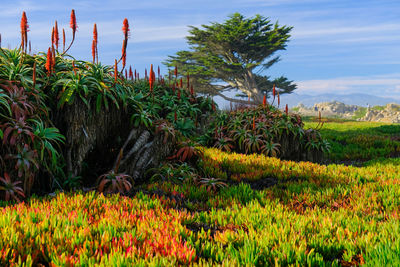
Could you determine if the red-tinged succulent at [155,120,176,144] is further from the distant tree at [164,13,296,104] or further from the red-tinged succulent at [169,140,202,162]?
the distant tree at [164,13,296,104]

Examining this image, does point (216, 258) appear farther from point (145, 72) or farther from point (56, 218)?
point (145, 72)

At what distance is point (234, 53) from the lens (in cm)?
3719

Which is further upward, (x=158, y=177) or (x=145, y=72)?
(x=145, y=72)

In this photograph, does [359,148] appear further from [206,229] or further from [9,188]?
[9,188]

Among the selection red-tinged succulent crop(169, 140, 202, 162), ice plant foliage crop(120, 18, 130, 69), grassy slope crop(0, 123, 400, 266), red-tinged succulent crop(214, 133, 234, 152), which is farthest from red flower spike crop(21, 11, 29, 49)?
red-tinged succulent crop(214, 133, 234, 152)

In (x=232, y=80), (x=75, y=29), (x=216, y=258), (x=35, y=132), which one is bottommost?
(x=216, y=258)

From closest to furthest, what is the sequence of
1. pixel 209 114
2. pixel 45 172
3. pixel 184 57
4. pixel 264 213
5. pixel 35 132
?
1. pixel 264 213
2. pixel 35 132
3. pixel 45 172
4. pixel 209 114
5. pixel 184 57

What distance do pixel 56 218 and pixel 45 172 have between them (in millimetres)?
1927

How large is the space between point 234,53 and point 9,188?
34906mm

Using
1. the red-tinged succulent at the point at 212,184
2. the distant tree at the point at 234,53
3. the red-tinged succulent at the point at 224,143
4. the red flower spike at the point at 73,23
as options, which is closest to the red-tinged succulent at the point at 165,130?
the red-tinged succulent at the point at 212,184

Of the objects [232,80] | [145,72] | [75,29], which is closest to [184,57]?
[232,80]

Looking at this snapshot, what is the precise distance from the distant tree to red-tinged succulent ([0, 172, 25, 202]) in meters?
30.1

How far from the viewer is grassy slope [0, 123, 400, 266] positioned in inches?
111

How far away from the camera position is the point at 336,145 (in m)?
12.9
